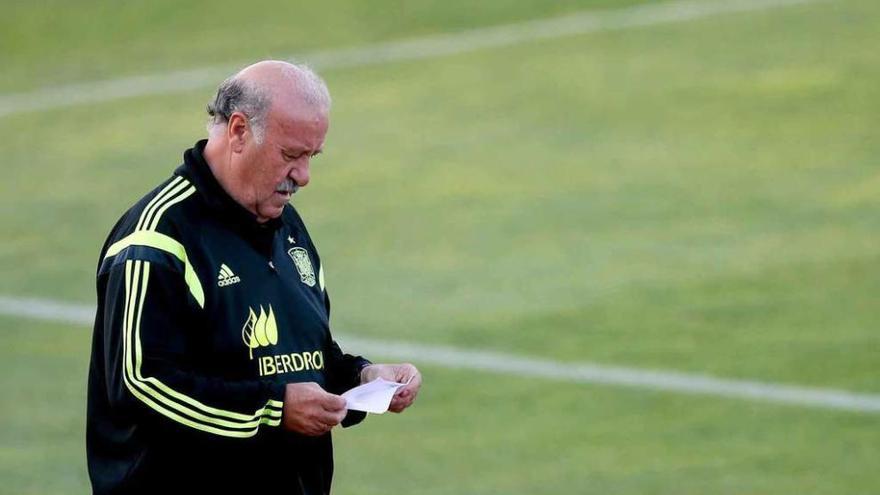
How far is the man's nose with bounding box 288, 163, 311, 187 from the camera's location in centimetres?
517

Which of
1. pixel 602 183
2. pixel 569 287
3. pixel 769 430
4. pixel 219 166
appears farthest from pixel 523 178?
pixel 219 166

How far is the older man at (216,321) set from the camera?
16.2ft

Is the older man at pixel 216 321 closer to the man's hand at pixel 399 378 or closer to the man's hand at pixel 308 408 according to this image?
the man's hand at pixel 308 408

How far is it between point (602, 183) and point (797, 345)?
354 centimetres

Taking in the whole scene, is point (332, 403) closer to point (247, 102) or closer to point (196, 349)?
point (196, 349)

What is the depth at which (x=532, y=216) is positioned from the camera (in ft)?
45.3

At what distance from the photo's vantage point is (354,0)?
20.3 meters

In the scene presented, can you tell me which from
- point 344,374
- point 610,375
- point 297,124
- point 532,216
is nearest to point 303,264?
point 344,374

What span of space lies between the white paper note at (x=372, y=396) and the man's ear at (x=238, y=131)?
29.6 inches

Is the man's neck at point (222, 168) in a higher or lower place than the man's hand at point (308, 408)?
higher

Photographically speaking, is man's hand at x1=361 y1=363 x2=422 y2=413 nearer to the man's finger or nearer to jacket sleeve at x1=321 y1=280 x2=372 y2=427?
jacket sleeve at x1=321 y1=280 x2=372 y2=427

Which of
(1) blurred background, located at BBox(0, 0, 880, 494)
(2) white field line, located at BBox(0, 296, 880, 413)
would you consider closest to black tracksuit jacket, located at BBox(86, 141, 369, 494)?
(1) blurred background, located at BBox(0, 0, 880, 494)

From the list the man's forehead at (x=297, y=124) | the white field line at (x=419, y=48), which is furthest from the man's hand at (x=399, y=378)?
the white field line at (x=419, y=48)

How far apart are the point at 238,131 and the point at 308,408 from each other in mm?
772
